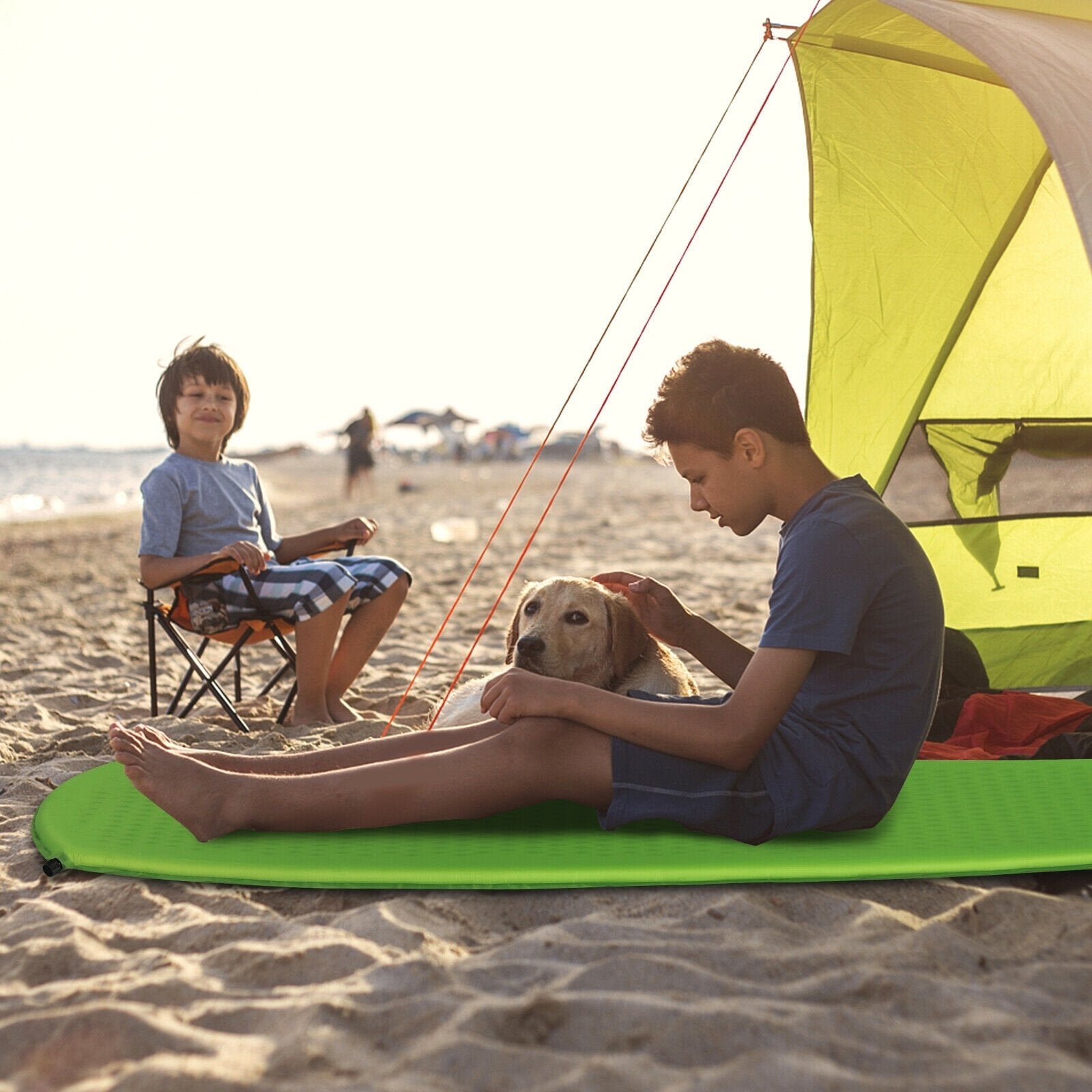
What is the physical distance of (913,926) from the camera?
7.29ft

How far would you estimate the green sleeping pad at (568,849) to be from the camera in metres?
2.47

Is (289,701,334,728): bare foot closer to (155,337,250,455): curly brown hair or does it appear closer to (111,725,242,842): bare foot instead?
(155,337,250,455): curly brown hair

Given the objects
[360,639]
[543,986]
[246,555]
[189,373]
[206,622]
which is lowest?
[543,986]

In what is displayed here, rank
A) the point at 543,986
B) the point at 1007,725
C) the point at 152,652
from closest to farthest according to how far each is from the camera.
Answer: the point at 543,986 < the point at 1007,725 < the point at 152,652

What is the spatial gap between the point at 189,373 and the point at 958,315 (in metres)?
3.05

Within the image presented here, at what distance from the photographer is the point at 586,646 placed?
3.43 metres

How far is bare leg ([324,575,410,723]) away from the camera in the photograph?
14.5 feet

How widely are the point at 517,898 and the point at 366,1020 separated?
622mm

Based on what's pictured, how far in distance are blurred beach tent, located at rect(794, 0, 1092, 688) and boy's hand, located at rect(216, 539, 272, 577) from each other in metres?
2.25

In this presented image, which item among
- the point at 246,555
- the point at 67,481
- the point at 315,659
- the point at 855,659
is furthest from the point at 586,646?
the point at 67,481

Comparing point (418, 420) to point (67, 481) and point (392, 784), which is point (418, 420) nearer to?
point (67, 481)

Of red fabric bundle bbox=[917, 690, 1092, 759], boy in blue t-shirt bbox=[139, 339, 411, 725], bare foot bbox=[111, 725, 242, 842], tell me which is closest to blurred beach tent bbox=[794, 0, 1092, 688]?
red fabric bundle bbox=[917, 690, 1092, 759]

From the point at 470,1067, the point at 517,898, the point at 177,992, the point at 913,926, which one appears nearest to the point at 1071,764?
the point at 913,926

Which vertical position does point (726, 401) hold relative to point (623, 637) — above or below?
above
